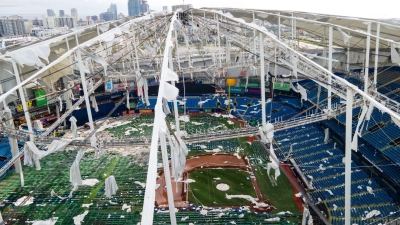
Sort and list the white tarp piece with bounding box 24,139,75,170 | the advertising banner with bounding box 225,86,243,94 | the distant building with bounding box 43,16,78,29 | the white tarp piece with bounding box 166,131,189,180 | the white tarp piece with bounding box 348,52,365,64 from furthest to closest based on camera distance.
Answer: the distant building with bounding box 43,16,78,29 < the advertising banner with bounding box 225,86,243,94 < the white tarp piece with bounding box 348,52,365,64 < the white tarp piece with bounding box 24,139,75,170 < the white tarp piece with bounding box 166,131,189,180

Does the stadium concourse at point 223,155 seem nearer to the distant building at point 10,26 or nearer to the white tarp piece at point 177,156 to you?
the white tarp piece at point 177,156

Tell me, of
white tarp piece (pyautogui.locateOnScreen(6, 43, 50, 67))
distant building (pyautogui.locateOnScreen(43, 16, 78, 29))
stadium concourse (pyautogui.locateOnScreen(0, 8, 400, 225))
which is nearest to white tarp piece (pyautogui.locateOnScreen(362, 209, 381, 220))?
stadium concourse (pyautogui.locateOnScreen(0, 8, 400, 225))

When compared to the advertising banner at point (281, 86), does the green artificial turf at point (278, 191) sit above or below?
below

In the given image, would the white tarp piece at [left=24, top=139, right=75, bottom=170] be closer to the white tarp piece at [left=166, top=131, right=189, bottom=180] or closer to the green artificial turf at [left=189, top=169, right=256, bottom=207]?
the white tarp piece at [left=166, top=131, right=189, bottom=180]

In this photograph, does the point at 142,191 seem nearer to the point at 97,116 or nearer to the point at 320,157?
the point at 320,157

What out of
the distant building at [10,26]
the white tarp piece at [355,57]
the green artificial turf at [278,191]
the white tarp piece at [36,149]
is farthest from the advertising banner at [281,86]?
the distant building at [10,26]

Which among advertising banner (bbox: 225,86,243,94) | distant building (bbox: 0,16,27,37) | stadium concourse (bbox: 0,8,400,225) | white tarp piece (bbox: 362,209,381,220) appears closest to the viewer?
white tarp piece (bbox: 362,209,381,220)

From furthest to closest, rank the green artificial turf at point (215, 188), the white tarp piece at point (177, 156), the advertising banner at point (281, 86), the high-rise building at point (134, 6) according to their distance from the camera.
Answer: the high-rise building at point (134, 6) < the advertising banner at point (281, 86) < the green artificial turf at point (215, 188) < the white tarp piece at point (177, 156)

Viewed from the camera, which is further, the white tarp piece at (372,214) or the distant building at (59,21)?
the distant building at (59,21)
